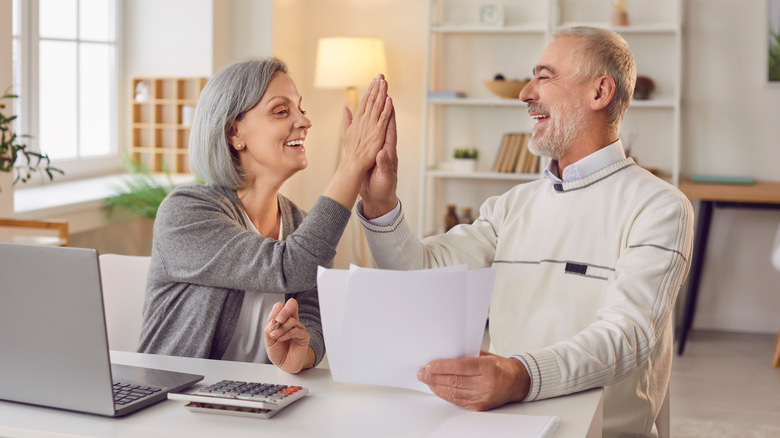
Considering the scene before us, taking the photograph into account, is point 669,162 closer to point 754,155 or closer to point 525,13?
point 754,155

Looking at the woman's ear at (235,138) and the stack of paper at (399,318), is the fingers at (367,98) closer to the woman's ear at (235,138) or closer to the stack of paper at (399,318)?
the woman's ear at (235,138)

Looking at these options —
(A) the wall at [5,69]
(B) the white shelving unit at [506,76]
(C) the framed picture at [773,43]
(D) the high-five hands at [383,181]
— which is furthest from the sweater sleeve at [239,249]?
(C) the framed picture at [773,43]

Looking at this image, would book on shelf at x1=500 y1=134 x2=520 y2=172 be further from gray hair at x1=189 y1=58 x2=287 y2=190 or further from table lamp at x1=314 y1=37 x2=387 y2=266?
gray hair at x1=189 y1=58 x2=287 y2=190

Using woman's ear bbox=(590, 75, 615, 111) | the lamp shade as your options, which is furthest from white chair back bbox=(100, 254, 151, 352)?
the lamp shade

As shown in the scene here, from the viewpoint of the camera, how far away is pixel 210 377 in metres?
1.39

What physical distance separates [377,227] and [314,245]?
9.1 inches

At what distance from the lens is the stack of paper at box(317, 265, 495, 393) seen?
1193mm

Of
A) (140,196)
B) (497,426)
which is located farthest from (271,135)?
(140,196)

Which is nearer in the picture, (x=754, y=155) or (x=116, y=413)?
(x=116, y=413)

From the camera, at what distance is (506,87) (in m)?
4.80

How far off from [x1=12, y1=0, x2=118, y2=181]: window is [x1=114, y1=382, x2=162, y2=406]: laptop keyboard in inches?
114

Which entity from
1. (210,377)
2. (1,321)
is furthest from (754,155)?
(1,321)

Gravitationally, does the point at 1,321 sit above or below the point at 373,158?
below

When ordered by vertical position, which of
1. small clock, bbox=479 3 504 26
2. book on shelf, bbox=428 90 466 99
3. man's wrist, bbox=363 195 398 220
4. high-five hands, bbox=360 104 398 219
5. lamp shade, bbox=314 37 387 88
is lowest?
man's wrist, bbox=363 195 398 220
